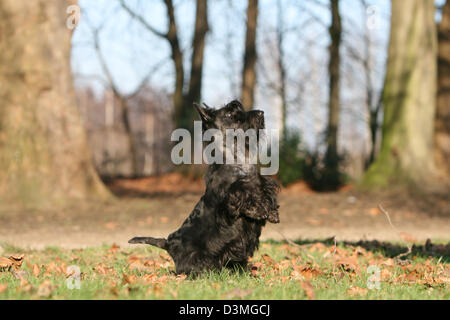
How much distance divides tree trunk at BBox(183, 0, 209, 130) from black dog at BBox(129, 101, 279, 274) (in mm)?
15591

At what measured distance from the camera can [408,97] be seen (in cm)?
1453

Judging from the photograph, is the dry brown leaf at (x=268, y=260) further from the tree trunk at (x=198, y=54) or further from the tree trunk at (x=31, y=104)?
the tree trunk at (x=198, y=54)

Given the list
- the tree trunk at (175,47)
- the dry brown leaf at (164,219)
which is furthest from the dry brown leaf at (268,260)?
the tree trunk at (175,47)

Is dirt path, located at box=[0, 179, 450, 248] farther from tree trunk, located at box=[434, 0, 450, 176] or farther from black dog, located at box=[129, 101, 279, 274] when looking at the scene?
black dog, located at box=[129, 101, 279, 274]

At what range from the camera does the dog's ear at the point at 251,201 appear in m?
4.46

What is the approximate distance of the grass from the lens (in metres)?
3.81

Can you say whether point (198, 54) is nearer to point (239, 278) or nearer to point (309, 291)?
point (239, 278)

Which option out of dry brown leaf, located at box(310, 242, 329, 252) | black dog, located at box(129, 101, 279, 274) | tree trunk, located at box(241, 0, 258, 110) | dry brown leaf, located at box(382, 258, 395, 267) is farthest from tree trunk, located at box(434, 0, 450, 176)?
black dog, located at box(129, 101, 279, 274)

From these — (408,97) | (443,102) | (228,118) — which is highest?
(443,102)

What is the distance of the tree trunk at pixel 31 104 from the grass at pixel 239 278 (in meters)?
4.99

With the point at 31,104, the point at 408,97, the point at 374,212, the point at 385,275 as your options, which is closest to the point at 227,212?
the point at 385,275

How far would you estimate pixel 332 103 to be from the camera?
2027 centimetres

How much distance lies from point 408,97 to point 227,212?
11.4m

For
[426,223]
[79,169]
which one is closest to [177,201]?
[79,169]
